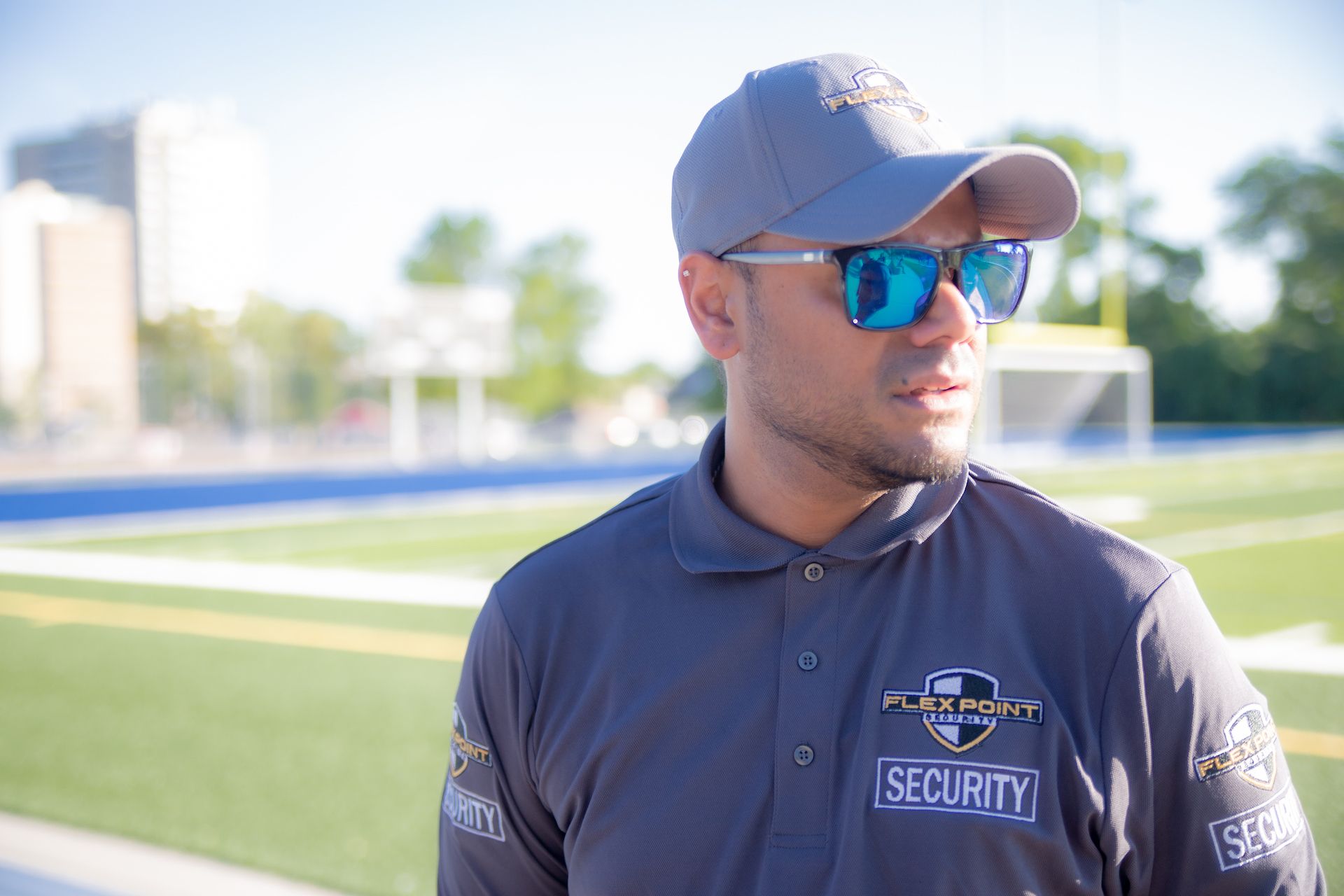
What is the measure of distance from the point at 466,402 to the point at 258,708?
2495cm

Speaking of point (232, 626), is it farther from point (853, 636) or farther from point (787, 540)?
point (853, 636)

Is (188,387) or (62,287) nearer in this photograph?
(188,387)

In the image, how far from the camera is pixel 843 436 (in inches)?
57.9

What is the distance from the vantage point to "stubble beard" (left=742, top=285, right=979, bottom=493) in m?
1.44

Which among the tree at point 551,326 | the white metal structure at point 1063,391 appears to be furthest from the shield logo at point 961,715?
the tree at point 551,326

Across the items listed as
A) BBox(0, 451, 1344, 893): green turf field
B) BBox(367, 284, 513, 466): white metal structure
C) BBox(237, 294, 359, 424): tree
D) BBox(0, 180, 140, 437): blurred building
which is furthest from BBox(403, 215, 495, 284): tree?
BBox(0, 451, 1344, 893): green turf field

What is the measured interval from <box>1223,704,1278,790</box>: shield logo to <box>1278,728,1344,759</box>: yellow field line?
11.5ft

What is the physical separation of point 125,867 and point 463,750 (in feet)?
8.86

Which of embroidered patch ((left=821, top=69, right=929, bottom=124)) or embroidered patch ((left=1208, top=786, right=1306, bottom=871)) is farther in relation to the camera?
embroidered patch ((left=821, top=69, right=929, bottom=124))

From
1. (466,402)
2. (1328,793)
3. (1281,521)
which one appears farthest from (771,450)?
(466,402)

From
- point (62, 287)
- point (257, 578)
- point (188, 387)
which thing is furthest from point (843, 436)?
point (62, 287)

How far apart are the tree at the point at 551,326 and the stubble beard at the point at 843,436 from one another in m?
59.6

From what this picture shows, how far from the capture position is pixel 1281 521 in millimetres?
13539

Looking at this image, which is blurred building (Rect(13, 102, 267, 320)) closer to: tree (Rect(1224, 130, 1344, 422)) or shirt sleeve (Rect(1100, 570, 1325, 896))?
tree (Rect(1224, 130, 1344, 422))
